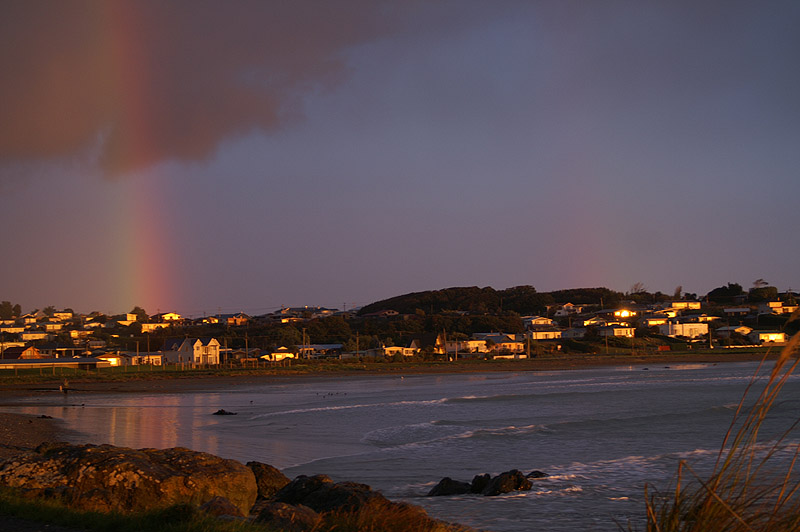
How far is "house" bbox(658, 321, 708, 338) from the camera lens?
128 meters

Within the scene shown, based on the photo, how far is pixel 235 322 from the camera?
19050 cm

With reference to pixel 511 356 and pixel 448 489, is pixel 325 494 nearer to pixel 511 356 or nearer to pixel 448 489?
pixel 448 489

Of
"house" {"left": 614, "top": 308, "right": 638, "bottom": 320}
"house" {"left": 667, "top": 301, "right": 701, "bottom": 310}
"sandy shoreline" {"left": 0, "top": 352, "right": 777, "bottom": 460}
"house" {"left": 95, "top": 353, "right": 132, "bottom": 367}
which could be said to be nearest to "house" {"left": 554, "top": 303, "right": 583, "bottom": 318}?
"house" {"left": 614, "top": 308, "right": 638, "bottom": 320}

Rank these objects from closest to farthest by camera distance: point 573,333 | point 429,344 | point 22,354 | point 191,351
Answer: point 22,354 → point 191,351 → point 429,344 → point 573,333

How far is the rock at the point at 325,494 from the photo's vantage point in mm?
9044

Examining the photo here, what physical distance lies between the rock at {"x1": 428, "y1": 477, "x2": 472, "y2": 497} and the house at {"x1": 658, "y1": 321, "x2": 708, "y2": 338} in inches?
4896

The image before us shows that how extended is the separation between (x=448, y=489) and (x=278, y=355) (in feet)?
283

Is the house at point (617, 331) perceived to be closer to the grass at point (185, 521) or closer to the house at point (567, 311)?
the house at point (567, 311)

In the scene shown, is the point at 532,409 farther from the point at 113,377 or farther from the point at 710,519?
the point at 113,377

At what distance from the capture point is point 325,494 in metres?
9.68

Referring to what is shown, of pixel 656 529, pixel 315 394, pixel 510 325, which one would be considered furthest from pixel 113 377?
pixel 510 325

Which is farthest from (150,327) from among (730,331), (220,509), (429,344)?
(220,509)

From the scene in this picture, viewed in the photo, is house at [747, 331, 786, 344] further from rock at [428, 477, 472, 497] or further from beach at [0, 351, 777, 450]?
rock at [428, 477, 472, 497]

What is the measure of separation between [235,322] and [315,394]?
5844 inches
